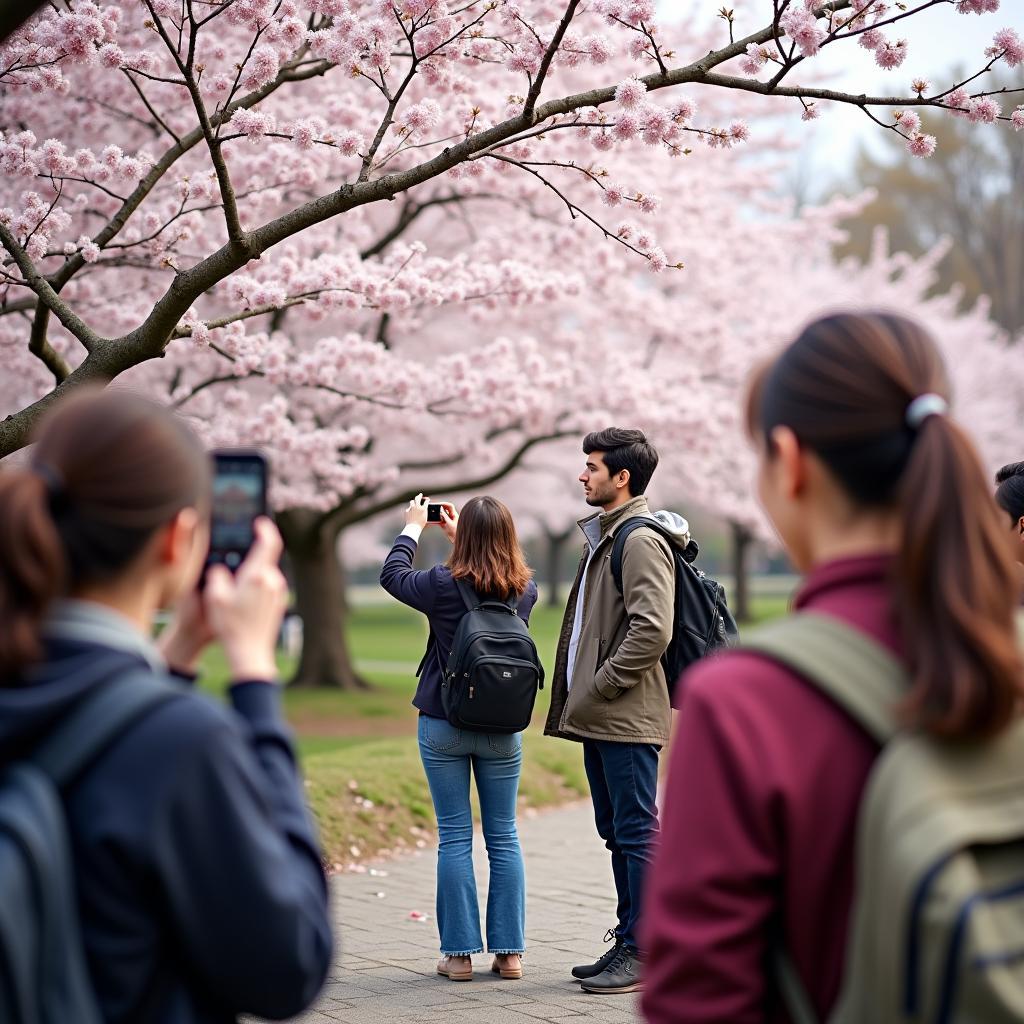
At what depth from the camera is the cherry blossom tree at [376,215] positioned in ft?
19.6

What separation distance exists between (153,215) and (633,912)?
17.0 feet

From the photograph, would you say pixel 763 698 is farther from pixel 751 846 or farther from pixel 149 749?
pixel 149 749

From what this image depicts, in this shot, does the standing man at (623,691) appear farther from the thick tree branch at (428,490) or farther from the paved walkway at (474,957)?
the thick tree branch at (428,490)

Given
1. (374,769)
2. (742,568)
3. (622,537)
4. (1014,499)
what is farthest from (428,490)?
(742,568)

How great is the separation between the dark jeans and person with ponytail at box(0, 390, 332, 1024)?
3.80m

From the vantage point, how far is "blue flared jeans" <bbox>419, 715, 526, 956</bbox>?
562 cm

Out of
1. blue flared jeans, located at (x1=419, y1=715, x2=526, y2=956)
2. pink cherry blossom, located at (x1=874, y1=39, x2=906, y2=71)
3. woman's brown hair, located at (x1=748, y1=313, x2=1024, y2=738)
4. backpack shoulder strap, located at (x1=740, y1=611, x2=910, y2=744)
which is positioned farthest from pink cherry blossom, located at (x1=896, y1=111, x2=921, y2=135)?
backpack shoulder strap, located at (x1=740, y1=611, x2=910, y2=744)

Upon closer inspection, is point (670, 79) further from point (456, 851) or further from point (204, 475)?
point (204, 475)

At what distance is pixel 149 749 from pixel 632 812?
407 cm

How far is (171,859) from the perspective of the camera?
64.0 inches

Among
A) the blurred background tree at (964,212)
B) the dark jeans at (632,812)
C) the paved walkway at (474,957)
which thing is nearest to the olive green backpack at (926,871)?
the paved walkway at (474,957)

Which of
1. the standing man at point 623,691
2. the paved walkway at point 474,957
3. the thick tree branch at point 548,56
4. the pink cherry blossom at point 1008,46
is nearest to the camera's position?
the thick tree branch at point 548,56

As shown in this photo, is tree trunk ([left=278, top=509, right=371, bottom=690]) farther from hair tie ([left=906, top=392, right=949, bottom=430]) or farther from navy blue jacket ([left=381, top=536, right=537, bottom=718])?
hair tie ([left=906, top=392, right=949, bottom=430])

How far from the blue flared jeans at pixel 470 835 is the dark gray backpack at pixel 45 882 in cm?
408
